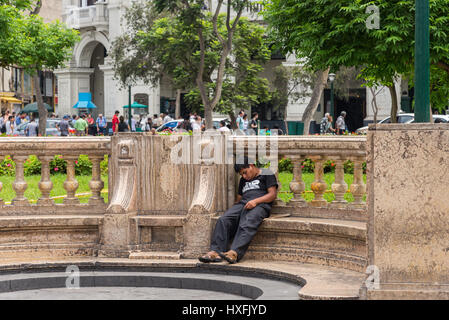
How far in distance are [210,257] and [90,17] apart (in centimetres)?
5336

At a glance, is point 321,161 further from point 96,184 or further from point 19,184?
point 19,184

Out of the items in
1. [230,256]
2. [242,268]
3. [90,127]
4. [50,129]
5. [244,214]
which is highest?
[90,127]

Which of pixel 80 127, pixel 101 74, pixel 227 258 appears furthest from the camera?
pixel 101 74

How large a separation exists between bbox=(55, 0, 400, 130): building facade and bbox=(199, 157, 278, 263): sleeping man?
138 ft

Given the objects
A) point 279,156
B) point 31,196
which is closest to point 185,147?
point 279,156

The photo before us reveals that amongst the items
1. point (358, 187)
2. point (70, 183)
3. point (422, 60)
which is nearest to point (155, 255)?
point (70, 183)

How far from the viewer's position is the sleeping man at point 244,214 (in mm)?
8273

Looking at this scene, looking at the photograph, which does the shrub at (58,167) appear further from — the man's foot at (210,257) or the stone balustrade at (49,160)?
the man's foot at (210,257)

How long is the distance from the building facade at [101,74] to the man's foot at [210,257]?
42.6 metres

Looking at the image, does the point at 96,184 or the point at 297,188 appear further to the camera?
the point at 96,184

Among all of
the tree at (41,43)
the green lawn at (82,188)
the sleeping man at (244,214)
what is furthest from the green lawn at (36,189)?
the tree at (41,43)

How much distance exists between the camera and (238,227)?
843cm
